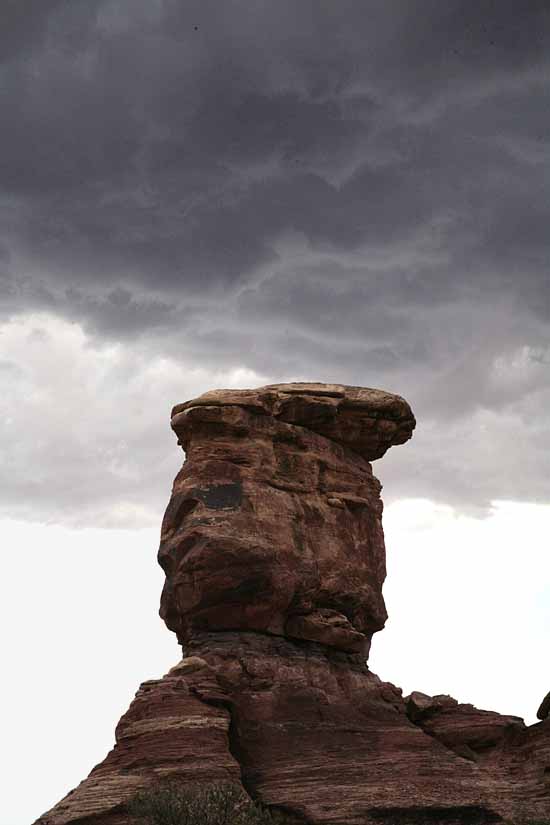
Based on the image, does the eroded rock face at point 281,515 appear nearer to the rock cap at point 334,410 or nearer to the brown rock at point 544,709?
the rock cap at point 334,410

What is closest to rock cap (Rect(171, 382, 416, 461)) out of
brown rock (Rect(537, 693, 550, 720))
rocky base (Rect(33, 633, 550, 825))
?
rocky base (Rect(33, 633, 550, 825))

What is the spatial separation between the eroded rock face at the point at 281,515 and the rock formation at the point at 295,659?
72 millimetres

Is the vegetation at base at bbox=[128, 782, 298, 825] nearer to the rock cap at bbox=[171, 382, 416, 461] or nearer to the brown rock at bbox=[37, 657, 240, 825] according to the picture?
the brown rock at bbox=[37, 657, 240, 825]

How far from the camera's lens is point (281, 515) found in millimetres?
55875

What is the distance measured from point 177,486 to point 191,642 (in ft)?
21.4

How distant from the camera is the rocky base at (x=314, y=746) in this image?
47.3 meters

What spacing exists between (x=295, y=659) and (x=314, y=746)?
178 inches

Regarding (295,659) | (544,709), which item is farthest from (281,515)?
(544,709)

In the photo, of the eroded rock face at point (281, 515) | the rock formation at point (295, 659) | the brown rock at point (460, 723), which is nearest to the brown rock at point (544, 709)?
the rock formation at point (295, 659)

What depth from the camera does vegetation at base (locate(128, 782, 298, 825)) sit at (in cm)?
4406

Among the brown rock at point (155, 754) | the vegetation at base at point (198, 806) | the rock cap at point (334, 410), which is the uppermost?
the rock cap at point (334, 410)

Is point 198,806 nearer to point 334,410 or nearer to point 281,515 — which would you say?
point 281,515

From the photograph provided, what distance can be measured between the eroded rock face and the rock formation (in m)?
0.07

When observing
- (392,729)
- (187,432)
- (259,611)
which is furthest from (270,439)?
(392,729)
